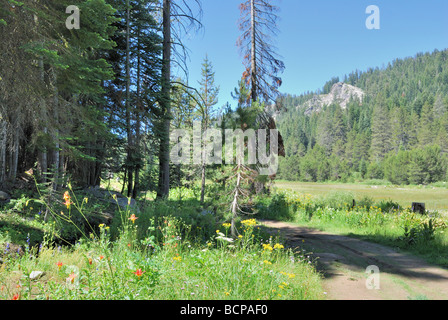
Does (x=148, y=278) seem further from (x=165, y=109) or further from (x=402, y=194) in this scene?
(x=402, y=194)

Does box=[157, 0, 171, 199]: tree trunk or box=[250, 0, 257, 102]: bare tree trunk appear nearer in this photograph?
box=[157, 0, 171, 199]: tree trunk

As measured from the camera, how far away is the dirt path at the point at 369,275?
343 cm

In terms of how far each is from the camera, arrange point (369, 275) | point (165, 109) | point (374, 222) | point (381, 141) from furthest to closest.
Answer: point (381, 141), point (165, 109), point (374, 222), point (369, 275)

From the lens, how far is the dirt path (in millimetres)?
3434

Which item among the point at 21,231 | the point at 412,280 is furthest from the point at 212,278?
the point at 21,231

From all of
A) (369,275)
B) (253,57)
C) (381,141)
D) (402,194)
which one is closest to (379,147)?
(381,141)

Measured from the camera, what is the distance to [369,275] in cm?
420

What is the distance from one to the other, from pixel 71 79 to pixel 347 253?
713cm

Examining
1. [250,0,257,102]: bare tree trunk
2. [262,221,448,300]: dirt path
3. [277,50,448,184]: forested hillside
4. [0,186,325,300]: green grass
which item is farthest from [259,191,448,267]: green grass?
[277,50,448,184]: forested hillside

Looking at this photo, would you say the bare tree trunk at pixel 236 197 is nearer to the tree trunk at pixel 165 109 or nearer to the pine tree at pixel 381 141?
the tree trunk at pixel 165 109

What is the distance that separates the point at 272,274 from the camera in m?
3.15

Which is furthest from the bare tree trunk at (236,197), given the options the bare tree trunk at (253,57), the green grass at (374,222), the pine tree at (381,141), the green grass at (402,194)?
the pine tree at (381,141)

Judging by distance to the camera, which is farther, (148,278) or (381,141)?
(381,141)

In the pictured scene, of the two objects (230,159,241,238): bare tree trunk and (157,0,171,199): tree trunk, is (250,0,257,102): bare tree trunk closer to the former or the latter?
(157,0,171,199): tree trunk
